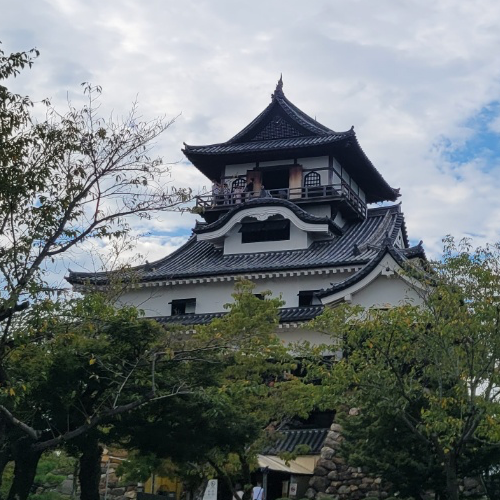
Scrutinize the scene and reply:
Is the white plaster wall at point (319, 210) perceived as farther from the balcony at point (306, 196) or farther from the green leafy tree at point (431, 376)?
the green leafy tree at point (431, 376)

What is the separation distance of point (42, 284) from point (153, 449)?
21.1 ft

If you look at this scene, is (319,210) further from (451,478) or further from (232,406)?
(451,478)

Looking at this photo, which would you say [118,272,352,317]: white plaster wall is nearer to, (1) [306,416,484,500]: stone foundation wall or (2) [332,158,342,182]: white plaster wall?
(2) [332,158,342,182]: white plaster wall

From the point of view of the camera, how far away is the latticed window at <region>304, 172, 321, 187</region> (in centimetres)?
3610

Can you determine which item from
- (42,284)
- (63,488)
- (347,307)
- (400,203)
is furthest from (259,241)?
(42,284)

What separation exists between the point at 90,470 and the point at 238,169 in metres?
22.2

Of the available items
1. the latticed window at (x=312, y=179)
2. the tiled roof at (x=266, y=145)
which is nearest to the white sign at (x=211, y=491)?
the latticed window at (x=312, y=179)

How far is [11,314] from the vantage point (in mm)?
12008

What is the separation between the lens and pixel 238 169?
124 ft

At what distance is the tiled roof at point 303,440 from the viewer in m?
26.3

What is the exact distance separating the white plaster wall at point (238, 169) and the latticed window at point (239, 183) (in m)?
0.25

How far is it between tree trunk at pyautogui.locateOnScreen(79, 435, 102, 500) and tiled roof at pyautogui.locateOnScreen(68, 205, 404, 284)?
1279 centimetres

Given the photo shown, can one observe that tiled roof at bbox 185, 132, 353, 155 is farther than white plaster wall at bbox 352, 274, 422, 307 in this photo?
Yes

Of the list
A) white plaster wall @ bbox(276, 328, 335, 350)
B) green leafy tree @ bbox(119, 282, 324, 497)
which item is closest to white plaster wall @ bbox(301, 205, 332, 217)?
white plaster wall @ bbox(276, 328, 335, 350)
